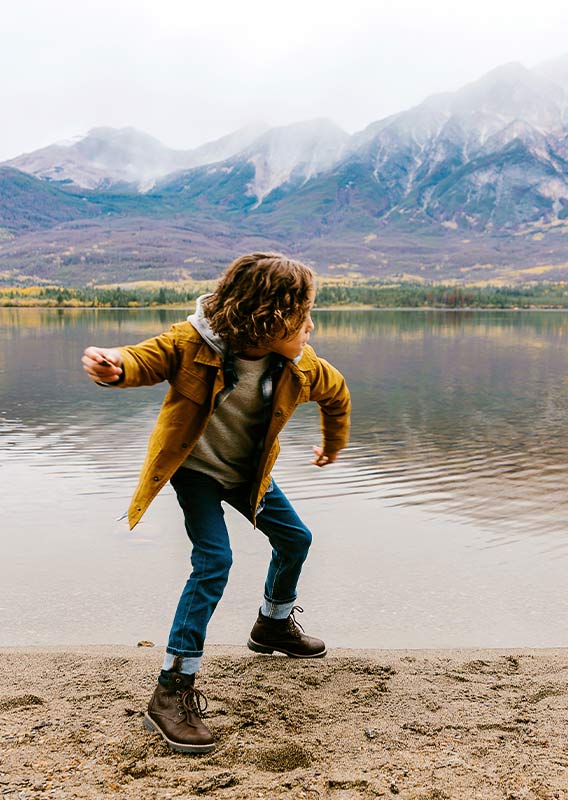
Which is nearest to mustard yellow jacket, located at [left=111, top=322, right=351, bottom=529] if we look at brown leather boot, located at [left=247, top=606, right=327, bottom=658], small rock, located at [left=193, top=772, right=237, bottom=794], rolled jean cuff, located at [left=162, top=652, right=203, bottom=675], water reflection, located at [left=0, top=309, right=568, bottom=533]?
rolled jean cuff, located at [left=162, top=652, right=203, bottom=675]

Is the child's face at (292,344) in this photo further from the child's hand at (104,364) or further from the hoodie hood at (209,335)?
Answer: the child's hand at (104,364)

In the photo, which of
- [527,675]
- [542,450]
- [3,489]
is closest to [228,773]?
[527,675]

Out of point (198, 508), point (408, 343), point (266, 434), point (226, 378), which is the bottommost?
point (408, 343)

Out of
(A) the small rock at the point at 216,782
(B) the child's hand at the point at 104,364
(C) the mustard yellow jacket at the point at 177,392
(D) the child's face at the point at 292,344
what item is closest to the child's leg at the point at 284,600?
(C) the mustard yellow jacket at the point at 177,392

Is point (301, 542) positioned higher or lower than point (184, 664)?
higher

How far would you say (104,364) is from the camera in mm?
4152

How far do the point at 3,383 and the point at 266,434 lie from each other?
76.1 feet

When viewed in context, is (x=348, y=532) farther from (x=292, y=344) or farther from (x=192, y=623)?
(x=292, y=344)

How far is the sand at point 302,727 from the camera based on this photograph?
3.72 metres

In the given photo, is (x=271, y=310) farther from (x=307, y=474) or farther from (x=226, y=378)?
(x=307, y=474)

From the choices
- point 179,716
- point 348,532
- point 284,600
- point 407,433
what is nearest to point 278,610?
point 284,600

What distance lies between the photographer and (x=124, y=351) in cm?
426

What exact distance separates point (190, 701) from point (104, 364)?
5.79ft

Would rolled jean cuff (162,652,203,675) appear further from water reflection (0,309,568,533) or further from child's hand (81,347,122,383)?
water reflection (0,309,568,533)
